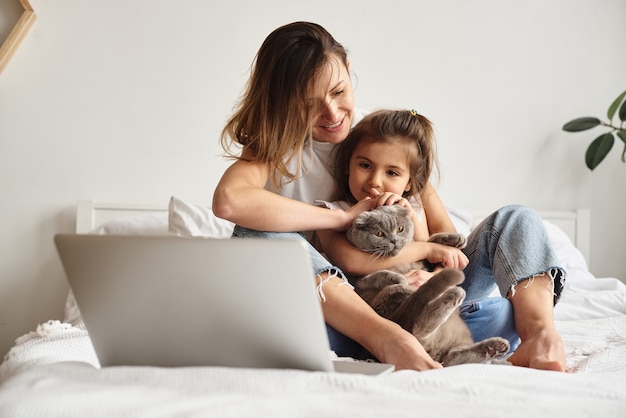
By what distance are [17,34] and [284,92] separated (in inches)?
53.9

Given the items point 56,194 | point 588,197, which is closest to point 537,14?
point 588,197

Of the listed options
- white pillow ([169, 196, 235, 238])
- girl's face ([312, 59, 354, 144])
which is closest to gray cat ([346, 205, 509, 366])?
girl's face ([312, 59, 354, 144])

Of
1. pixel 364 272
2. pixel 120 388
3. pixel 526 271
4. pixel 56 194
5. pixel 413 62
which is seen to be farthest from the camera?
pixel 413 62

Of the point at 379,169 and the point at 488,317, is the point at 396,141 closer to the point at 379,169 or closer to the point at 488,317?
the point at 379,169

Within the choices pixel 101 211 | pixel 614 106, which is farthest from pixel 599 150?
pixel 101 211

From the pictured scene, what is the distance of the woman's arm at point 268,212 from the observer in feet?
4.54

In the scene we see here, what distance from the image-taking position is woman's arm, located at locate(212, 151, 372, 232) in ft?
4.54

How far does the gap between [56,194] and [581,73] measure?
2347mm

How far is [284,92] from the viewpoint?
1.49 meters

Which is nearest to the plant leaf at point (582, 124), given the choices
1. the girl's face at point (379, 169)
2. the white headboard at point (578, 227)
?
the white headboard at point (578, 227)

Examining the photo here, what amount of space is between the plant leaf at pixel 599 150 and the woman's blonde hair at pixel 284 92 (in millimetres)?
1763

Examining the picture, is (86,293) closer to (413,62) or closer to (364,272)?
(364,272)

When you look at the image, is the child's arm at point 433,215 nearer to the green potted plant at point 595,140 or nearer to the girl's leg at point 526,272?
the girl's leg at point 526,272

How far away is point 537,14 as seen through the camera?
3039 mm
